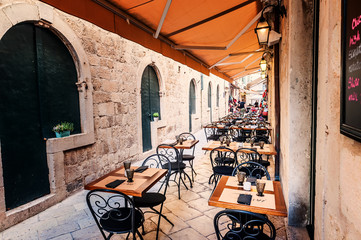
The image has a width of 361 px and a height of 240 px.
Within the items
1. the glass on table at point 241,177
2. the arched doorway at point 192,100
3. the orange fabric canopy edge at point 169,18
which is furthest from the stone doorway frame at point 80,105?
the arched doorway at point 192,100

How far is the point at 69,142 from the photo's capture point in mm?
3764

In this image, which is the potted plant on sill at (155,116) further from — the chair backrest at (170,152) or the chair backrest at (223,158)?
the chair backrest at (223,158)

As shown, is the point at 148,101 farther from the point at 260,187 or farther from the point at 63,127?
the point at 260,187

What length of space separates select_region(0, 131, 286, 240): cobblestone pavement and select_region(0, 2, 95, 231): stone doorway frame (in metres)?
0.15

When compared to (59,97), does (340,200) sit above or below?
below

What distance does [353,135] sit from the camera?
0.91 meters

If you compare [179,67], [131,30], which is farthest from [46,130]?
[179,67]

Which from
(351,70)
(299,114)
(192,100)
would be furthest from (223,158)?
(192,100)

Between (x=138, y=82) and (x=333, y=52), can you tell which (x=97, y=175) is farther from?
(x=333, y=52)

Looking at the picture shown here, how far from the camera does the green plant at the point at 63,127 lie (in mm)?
3601

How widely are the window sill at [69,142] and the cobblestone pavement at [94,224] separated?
2.86 feet

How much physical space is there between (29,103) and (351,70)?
3.72 meters

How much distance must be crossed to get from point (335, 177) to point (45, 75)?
152 inches

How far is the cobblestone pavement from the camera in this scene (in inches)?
106
